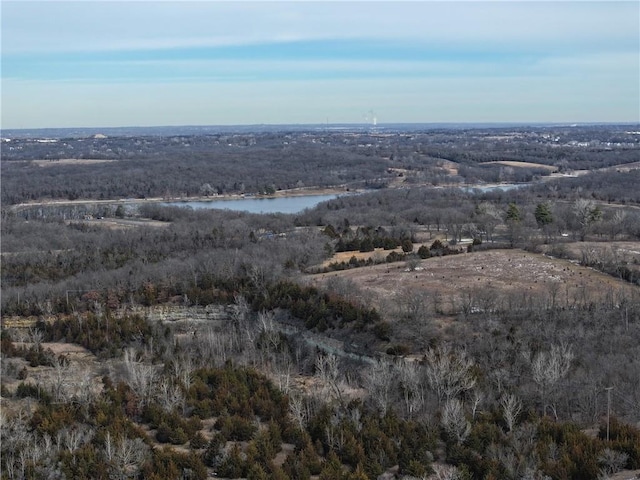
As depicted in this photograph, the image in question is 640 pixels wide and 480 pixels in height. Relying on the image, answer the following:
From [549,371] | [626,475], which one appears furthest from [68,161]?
[626,475]

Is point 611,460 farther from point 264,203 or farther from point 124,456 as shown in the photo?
point 264,203

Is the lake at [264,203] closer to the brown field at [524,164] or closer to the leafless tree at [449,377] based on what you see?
the brown field at [524,164]

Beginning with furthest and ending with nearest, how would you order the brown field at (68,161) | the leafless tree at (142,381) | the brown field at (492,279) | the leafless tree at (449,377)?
the brown field at (68,161)
the brown field at (492,279)
the leafless tree at (142,381)
the leafless tree at (449,377)

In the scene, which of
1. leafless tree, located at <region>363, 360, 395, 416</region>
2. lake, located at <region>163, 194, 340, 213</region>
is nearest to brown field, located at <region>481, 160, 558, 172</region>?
lake, located at <region>163, 194, 340, 213</region>

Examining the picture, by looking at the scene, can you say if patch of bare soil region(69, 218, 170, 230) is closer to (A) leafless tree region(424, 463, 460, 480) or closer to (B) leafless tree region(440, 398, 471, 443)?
(B) leafless tree region(440, 398, 471, 443)

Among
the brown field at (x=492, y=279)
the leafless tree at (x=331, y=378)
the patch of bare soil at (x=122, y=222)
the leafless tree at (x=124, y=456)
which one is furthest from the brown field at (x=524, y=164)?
the leafless tree at (x=124, y=456)

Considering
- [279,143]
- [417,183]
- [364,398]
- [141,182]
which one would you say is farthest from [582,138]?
[364,398]

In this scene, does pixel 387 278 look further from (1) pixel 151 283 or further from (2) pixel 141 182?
(2) pixel 141 182
